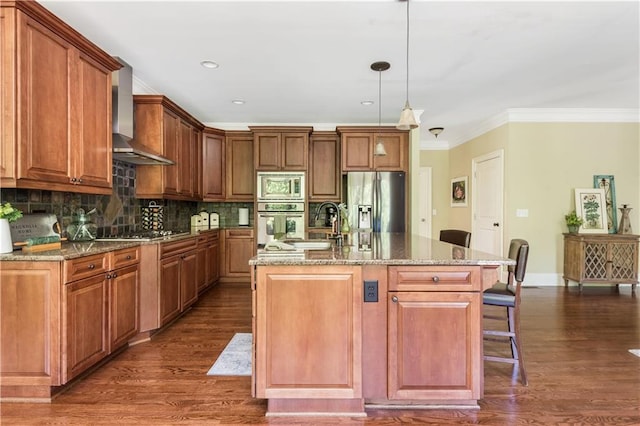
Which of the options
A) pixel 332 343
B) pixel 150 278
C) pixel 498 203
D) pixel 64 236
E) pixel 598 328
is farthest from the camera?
pixel 498 203

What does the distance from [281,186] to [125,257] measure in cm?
257

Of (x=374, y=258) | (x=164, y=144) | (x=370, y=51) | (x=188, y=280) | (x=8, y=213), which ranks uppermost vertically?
(x=370, y=51)

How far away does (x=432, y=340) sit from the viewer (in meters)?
1.74

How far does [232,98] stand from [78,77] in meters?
1.91

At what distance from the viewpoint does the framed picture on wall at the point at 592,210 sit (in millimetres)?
4491

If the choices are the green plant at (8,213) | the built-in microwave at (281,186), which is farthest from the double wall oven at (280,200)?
the green plant at (8,213)

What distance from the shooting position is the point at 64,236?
2.57 m

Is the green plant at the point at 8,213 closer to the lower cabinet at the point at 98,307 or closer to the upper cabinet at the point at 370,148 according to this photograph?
the lower cabinet at the point at 98,307

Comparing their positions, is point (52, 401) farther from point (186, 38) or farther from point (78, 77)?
point (186, 38)

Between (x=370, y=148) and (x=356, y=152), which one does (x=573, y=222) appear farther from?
(x=356, y=152)

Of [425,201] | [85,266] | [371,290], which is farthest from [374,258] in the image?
[425,201]

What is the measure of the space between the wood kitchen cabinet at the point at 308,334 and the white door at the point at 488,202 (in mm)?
3988

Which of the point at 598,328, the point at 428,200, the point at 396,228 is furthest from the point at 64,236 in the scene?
the point at 428,200

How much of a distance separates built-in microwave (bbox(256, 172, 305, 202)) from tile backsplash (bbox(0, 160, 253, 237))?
118cm
